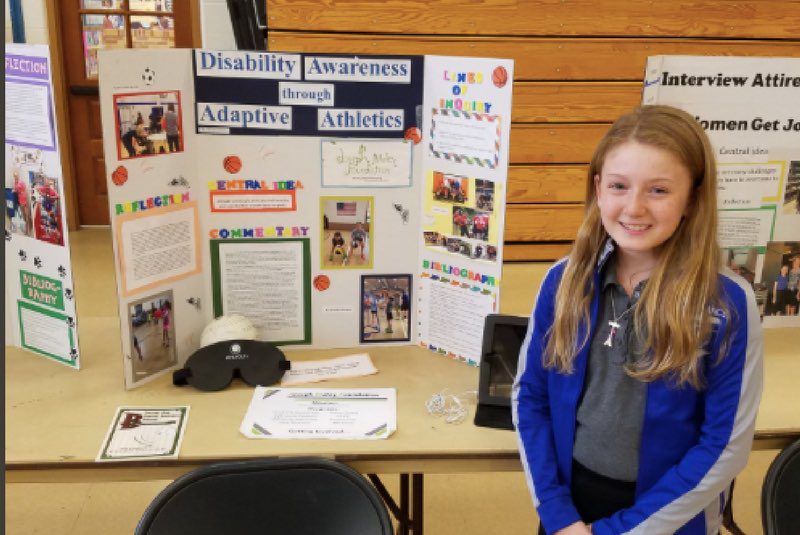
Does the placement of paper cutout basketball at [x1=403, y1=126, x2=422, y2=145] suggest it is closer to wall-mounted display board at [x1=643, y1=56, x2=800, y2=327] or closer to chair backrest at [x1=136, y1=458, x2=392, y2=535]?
wall-mounted display board at [x1=643, y1=56, x2=800, y2=327]

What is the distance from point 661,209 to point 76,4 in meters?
4.77

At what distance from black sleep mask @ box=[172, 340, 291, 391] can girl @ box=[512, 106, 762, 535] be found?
649 mm

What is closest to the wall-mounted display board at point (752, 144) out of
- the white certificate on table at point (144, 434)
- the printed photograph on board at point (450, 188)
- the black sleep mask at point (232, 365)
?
the printed photograph on board at point (450, 188)

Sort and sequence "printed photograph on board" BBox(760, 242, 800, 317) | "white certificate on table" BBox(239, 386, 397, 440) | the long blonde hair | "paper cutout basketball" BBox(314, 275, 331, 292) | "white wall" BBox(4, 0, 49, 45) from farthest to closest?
"white wall" BBox(4, 0, 49, 45) → "printed photograph on board" BBox(760, 242, 800, 317) → "paper cutout basketball" BBox(314, 275, 331, 292) → "white certificate on table" BBox(239, 386, 397, 440) → the long blonde hair

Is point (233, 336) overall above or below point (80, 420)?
above

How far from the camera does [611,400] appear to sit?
136 cm

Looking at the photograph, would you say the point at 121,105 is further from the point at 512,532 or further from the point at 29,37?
the point at 29,37

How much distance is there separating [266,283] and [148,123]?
485 millimetres

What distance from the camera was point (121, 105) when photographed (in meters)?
1.61

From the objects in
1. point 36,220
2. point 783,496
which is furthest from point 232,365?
point 783,496

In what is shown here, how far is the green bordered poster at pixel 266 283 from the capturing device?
1.86 meters

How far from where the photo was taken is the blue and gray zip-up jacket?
1.28 m

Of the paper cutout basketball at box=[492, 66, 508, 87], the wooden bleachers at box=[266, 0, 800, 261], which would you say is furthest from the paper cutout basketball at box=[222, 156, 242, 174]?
the wooden bleachers at box=[266, 0, 800, 261]

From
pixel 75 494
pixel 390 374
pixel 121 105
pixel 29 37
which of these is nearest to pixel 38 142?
pixel 121 105
